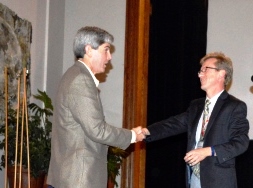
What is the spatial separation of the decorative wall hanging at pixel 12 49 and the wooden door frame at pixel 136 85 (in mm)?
1247

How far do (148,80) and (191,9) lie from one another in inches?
38.1

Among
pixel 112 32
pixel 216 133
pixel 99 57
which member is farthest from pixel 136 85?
pixel 99 57

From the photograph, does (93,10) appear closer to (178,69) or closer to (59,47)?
(59,47)

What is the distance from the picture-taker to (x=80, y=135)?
3041 millimetres

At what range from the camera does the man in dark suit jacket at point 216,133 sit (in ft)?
11.2

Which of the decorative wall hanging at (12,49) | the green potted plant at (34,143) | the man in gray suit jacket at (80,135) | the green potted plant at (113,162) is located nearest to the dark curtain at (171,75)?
the green potted plant at (113,162)

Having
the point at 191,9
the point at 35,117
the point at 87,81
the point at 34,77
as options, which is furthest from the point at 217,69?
the point at 191,9

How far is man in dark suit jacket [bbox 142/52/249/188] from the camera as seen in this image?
341cm

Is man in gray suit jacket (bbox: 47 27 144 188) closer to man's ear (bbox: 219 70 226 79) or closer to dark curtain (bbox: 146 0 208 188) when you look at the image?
man's ear (bbox: 219 70 226 79)

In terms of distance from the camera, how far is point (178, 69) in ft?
21.1

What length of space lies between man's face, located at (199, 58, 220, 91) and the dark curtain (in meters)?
2.64

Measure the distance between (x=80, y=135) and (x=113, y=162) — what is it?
257 cm

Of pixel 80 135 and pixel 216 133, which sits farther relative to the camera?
pixel 216 133

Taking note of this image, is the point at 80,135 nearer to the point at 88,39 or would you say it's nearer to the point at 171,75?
the point at 88,39
